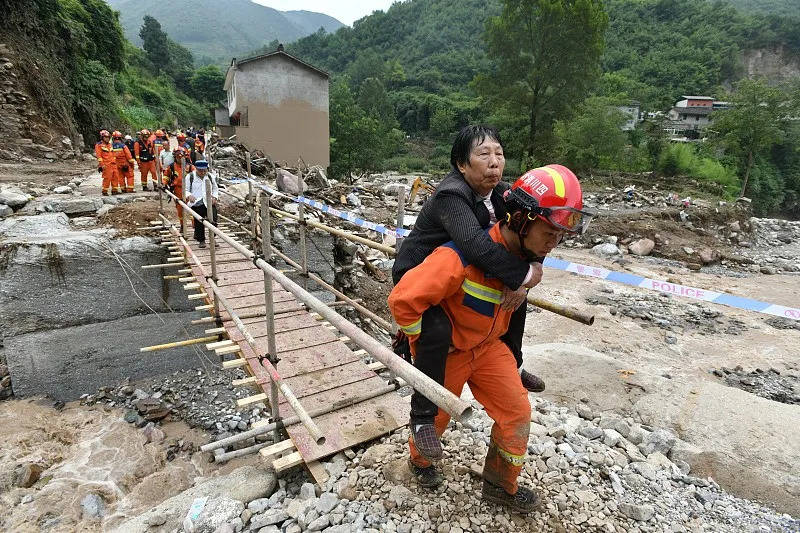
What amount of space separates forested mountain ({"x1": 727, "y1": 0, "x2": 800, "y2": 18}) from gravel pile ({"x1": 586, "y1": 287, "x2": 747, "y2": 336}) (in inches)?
4551

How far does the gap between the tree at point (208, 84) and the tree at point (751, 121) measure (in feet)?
155

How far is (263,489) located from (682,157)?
104ft

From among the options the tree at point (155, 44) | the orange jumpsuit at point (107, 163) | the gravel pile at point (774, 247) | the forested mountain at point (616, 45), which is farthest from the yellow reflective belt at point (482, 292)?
the tree at point (155, 44)

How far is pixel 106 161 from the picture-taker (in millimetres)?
9078

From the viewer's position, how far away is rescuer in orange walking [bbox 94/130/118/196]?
887 centimetres

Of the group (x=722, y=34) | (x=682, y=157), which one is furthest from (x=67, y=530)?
(x=722, y=34)

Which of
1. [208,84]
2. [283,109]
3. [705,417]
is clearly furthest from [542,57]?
[208,84]

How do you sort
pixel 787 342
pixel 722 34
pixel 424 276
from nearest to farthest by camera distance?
pixel 424 276 → pixel 787 342 → pixel 722 34

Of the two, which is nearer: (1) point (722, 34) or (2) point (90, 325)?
(2) point (90, 325)

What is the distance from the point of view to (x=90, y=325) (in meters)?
6.12

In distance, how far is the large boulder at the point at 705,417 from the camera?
110 inches

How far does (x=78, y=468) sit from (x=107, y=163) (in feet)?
24.2

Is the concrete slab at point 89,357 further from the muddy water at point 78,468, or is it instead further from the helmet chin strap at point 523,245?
the helmet chin strap at point 523,245

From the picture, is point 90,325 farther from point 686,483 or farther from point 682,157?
point 682,157
